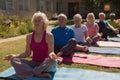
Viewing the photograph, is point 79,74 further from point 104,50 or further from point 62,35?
point 104,50

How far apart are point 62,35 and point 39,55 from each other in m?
2.18

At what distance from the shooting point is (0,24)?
51.6 feet

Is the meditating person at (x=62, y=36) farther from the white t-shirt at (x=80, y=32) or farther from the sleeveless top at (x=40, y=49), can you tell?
the sleeveless top at (x=40, y=49)

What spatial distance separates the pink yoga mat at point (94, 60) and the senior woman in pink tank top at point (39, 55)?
154cm

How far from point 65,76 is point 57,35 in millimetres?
2310

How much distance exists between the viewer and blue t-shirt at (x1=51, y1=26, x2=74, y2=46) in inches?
318

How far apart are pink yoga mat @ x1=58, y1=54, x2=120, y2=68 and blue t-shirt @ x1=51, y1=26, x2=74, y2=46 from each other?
0.48m

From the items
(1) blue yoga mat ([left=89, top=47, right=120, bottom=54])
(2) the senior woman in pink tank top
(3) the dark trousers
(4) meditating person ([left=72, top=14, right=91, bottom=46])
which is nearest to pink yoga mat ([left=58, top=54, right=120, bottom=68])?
(3) the dark trousers

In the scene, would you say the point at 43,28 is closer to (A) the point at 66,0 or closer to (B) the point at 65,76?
(B) the point at 65,76

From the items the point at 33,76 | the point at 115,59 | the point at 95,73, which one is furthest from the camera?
the point at 115,59

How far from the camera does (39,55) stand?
238 inches

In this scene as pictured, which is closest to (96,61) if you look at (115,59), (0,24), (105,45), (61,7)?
(115,59)

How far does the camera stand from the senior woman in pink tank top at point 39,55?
5.77 m

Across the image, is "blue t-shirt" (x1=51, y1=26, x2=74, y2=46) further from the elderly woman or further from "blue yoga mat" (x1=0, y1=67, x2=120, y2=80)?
"blue yoga mat" (x1=0, y1=67, x2=120, y2=80)
